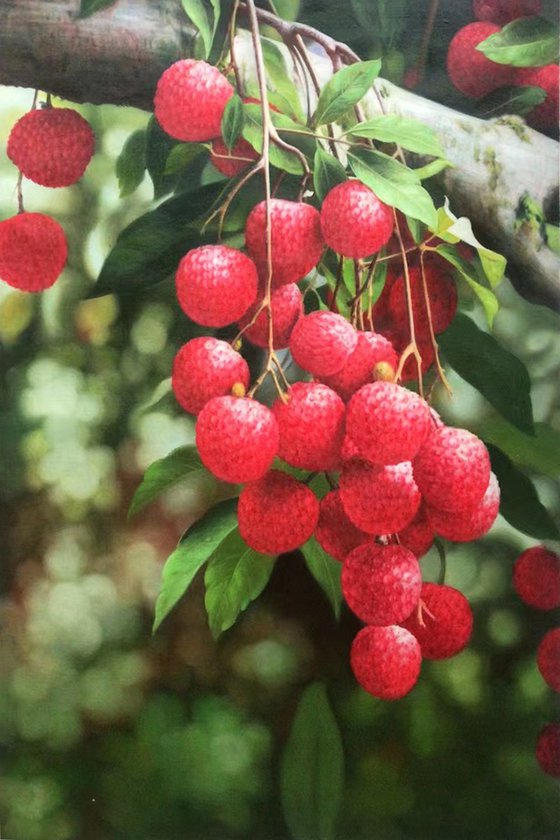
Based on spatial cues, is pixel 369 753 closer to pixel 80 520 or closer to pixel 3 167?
pixel 80 520

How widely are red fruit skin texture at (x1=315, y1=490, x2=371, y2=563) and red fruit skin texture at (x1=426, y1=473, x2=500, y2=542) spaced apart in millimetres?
75

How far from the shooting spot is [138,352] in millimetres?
1024

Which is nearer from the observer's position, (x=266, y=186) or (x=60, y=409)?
(x=266, y=186)

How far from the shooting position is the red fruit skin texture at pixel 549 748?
1.01 metres

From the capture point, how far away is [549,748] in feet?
3.31

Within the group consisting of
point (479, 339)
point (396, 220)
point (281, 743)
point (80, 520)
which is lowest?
point (281, 743)

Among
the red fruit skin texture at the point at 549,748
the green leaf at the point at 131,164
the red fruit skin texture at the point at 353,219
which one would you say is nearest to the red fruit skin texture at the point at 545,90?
the red fruit skin texture at the point at 353,219

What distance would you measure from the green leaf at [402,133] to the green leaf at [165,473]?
40 centimetres

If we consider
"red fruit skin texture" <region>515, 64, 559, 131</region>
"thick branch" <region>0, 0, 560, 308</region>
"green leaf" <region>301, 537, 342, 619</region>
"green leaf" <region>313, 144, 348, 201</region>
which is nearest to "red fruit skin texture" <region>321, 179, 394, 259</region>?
"green leaf" <region>313, 144, 348, 201</region>

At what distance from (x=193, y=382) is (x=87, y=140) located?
326mm

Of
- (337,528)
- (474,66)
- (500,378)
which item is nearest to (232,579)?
(337,528)

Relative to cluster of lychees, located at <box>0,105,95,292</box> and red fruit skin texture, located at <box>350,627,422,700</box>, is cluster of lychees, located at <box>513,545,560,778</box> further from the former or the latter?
cluster of lychees, located at <box>0,105,95,292</box>

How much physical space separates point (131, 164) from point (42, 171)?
104 millimetres

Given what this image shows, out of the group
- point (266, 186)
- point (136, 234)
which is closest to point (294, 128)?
point (266, 186)
